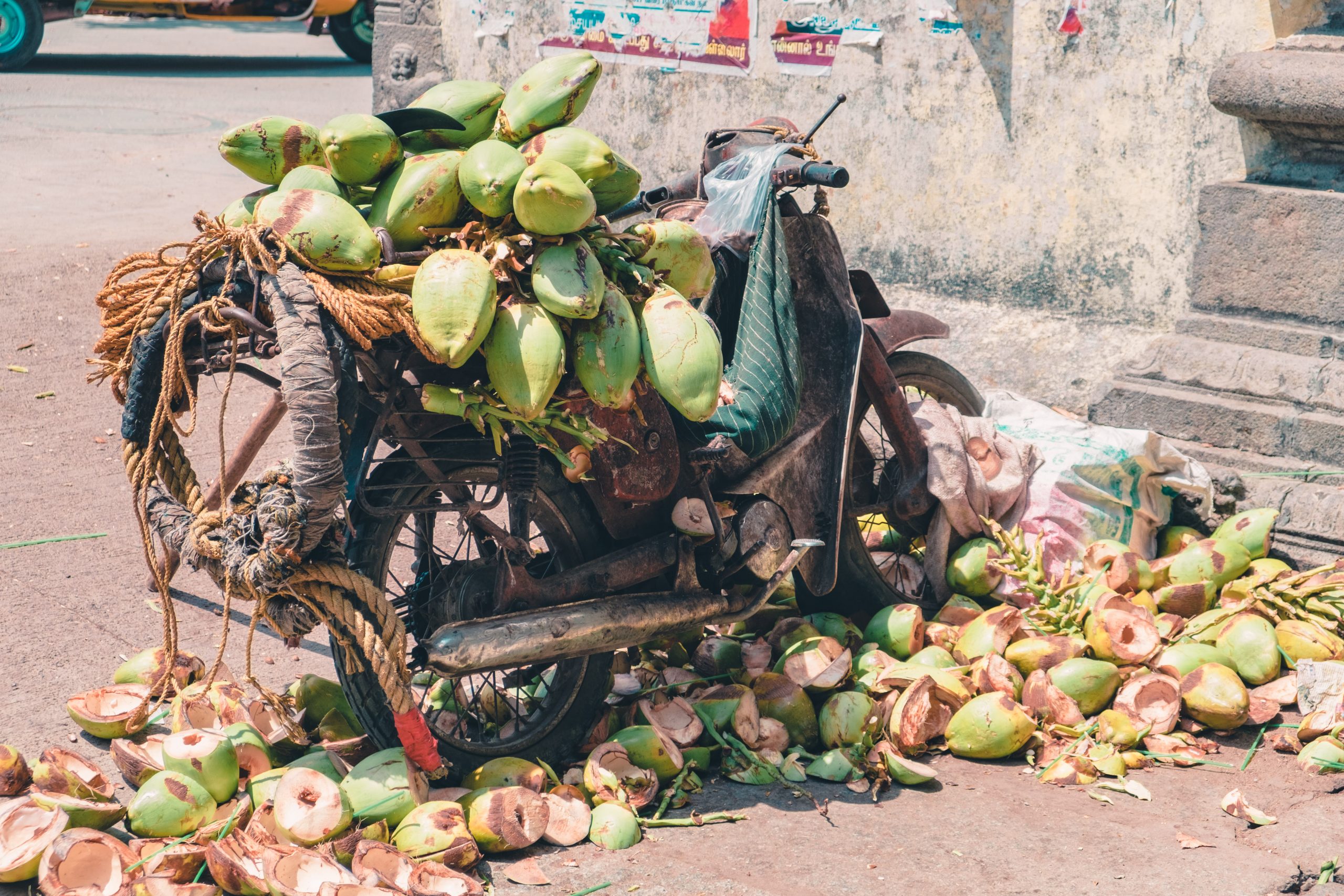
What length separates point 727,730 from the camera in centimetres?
336

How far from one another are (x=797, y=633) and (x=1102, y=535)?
1.17 metres

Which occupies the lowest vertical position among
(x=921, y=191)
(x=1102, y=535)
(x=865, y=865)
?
(x=865, y=865)

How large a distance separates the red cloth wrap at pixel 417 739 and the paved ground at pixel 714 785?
1.10ft

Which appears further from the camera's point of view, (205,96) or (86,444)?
(205,96)

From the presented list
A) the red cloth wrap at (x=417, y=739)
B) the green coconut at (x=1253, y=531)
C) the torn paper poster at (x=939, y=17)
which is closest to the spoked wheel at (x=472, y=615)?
the red cloth wrap at (x=417, y=739)

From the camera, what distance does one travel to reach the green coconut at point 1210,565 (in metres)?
4.05

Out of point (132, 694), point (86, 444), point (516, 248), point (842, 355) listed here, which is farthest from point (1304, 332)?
point (86, 444)

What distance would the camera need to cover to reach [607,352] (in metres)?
2.79

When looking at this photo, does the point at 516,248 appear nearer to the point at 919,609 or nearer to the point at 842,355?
the point at 842,355

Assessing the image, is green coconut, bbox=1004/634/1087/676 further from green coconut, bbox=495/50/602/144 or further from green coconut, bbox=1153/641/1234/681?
green coconut, bbox=495/50/602/144

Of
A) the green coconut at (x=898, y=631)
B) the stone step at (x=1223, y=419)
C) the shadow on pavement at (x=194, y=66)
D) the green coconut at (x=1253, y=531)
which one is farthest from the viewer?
the shadow on pavement at (x=194, y=66)

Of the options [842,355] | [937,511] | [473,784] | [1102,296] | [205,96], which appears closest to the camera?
[473,784]

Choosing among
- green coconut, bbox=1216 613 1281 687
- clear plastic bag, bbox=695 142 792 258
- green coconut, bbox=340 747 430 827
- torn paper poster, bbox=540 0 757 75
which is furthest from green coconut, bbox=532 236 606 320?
torn paper poster, bbox=540 0 757 75

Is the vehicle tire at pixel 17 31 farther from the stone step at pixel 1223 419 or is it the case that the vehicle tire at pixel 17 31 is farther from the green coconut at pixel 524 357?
the green coconut at pixel 524 357
